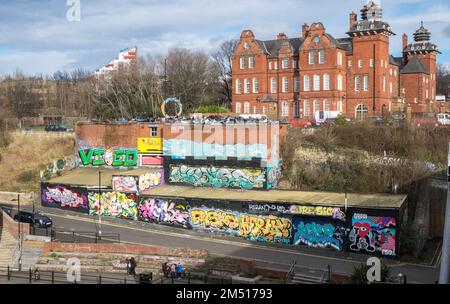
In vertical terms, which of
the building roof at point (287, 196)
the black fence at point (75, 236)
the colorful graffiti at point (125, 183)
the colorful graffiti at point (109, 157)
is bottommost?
the black fence at point (75, 236)

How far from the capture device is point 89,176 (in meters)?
43.2

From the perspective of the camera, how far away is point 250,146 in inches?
1522

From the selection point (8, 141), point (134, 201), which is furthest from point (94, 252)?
point (8, 141)

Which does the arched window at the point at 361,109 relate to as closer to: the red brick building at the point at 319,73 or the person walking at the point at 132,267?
the red brick building at the point at 319,73

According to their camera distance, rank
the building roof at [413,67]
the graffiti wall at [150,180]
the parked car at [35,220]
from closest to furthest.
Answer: the parked car at [35,220] → the graffiti wall at [150,180] → the building roof at [413,67]

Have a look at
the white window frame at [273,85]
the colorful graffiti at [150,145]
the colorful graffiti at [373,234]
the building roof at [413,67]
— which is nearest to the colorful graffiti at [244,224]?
the colorful graffiti at [373,234]

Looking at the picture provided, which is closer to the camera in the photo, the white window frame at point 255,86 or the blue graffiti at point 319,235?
the blue graffiti at point 319,235

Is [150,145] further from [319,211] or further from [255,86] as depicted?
[255,86]

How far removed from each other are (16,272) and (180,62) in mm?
57446

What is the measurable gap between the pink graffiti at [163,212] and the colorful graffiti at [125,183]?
1816mm

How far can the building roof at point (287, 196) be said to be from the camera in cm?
3000

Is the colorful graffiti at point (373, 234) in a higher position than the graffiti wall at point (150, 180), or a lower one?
lower
